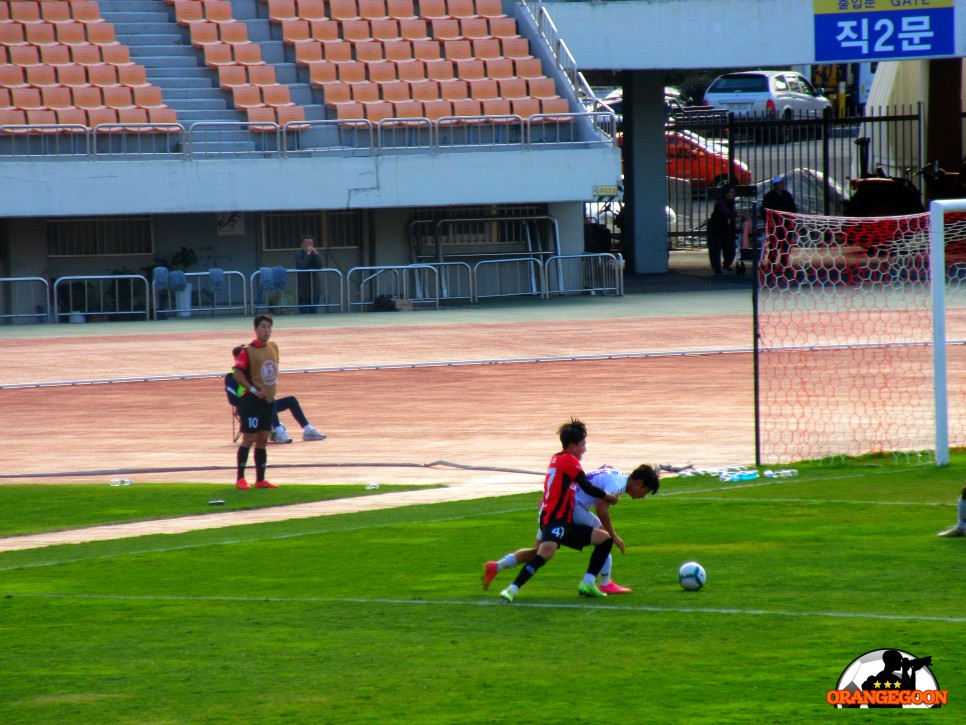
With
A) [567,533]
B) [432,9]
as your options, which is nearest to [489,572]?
[567,533]

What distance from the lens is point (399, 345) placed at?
1036 inches

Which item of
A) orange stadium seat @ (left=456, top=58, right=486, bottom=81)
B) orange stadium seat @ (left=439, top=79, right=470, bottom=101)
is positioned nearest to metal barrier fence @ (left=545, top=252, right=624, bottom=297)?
orange stadium seat @ (left=439, top=79, right=470, bottom=101)

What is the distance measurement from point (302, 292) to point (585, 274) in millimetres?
6672

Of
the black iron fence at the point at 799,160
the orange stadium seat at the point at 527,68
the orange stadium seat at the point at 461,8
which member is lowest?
the black iron fence at the point at 799,160

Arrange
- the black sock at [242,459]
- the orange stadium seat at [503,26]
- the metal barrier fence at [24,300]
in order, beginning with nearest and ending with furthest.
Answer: the black sock at [242,459] → the metal barrier fence at [24,300] → the orange stadium seat at [503,26]

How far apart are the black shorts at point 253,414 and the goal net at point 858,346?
5.02 meters

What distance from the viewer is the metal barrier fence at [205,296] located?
31062 millimetres

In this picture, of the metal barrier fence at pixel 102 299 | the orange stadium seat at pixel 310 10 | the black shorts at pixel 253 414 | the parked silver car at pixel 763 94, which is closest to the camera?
the black shorts at pixel 253 414

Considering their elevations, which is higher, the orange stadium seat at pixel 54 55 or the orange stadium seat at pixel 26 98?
the orange stadium seat at pixel 54 55

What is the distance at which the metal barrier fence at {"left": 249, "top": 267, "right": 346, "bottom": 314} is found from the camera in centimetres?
3150

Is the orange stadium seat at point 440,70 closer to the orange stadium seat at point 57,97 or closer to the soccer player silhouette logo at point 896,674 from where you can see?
the orange stadium seat at point 57,97

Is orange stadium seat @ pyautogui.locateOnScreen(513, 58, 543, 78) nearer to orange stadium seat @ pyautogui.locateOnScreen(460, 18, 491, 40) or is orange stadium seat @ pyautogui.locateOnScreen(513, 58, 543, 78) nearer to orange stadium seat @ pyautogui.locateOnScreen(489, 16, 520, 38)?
orange stadium seat @ pyautogui.locateOnScreen(489, 16, 520, 38)

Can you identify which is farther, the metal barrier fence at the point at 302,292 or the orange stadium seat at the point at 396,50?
the orange stadium seat at the point at 396,50

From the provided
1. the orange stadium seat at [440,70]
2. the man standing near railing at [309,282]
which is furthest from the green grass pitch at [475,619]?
the orange stadium seat at [440,70]
